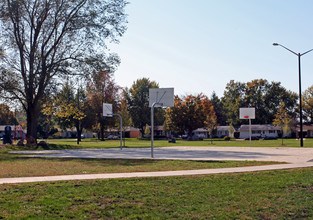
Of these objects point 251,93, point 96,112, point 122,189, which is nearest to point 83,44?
point 122,189

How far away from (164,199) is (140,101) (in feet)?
288

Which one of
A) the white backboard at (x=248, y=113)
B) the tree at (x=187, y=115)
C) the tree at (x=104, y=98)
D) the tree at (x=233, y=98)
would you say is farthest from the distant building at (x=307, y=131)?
the white backboard at (x=248, y=113)

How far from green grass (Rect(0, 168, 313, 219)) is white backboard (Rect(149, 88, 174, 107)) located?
13.4 m

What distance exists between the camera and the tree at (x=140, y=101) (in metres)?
95.7

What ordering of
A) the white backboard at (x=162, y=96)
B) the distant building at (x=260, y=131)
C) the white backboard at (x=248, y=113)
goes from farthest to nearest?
the distant building at (x=260, y=131)
the white backboard at (x=248, y=113)
the white backboard at (x=162, y=96)

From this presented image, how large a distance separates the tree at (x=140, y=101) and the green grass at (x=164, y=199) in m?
83.9

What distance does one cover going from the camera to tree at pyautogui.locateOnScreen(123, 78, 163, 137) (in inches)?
3767

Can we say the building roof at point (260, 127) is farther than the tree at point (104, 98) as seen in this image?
Yes

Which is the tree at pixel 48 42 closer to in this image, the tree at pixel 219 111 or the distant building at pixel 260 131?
the distant building at pixel 260 131

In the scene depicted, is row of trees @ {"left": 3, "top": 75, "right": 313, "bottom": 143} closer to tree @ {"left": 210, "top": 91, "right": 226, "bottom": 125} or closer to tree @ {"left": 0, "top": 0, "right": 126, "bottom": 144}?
tree @ {"left": 210, "top": 91, "right": 226, "bottom": 125}

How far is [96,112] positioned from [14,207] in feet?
218

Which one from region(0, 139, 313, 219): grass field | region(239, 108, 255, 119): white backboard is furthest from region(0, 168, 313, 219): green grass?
region(239, 108, 255, 119): white backboard

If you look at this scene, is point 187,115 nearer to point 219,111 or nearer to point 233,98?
point 233,98

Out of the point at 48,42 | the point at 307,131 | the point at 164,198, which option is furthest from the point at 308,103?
the point at 164,198
